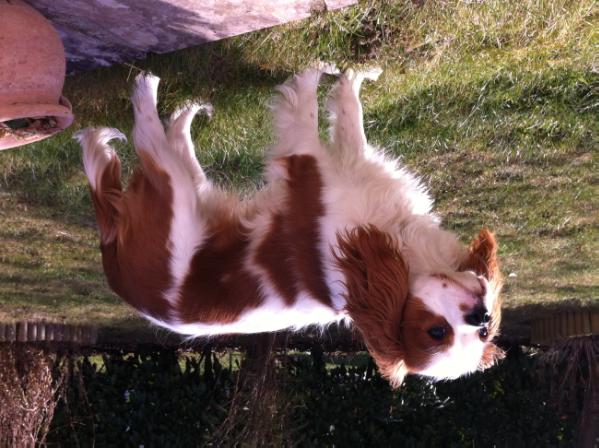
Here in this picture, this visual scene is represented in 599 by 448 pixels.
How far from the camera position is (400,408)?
527 centimetres

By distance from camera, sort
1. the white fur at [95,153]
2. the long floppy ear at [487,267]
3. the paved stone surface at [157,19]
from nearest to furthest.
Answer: the long floppy ear at [487,267] → the white fur at [95,153] → the paved stone surface at [157,19]

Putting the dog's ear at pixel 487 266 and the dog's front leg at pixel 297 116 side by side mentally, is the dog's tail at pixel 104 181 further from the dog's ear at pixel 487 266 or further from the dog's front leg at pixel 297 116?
the dog's ear at pixel 487 266

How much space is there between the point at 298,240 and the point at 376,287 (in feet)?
1.25

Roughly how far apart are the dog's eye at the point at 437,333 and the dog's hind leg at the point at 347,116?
825 mm

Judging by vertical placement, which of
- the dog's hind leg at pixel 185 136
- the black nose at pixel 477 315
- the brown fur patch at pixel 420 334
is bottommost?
the brown fur patch at pixel 420 334

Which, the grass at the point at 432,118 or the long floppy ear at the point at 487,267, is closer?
the long floppy ear at the point at 487,267

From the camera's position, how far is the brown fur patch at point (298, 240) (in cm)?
269

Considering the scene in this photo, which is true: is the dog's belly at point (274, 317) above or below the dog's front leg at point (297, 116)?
below

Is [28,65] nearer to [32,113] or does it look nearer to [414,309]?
[32,113]

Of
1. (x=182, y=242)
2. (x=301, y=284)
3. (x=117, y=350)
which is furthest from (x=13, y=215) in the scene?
(x=301, y=284)

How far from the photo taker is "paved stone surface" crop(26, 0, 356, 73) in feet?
10.2

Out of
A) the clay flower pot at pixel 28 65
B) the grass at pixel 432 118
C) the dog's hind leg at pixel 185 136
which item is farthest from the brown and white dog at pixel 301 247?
the grass at pixel 432 118

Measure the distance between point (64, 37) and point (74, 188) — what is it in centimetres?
118

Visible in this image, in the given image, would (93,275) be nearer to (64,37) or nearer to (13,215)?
(13,215)
